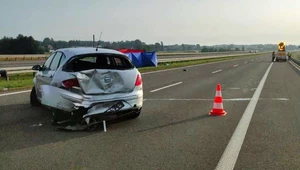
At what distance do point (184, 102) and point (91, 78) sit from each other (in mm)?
4591

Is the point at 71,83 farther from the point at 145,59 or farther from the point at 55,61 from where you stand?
the point at 145,59

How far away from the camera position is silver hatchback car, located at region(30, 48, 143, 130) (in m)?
6.71

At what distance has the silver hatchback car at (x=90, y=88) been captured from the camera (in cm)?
671

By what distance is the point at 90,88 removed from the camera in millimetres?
6801


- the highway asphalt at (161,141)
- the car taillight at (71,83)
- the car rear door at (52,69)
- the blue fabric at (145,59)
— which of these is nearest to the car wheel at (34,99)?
the highway asphalt at (161,141)

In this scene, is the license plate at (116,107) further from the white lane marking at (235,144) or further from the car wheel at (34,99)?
the car wheel at (34,99)

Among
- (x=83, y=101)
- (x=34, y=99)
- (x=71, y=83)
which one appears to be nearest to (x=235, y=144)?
(x=83, y=101)

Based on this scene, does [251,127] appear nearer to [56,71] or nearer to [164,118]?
[164,118]

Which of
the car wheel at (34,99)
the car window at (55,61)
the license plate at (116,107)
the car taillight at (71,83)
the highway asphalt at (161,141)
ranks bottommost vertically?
the highway asphalt at (161,141)

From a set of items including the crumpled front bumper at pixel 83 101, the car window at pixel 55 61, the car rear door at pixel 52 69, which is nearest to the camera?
the crumpled front bumper at pixel 83 101

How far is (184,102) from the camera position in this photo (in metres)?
10.7

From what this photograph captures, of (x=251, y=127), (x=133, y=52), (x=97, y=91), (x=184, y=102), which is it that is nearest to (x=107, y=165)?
(x=97, y=91)

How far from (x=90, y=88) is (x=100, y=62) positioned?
1.07 metres

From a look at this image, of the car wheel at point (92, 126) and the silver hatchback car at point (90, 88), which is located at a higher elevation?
the silver hatchback car at point (90, 88)
